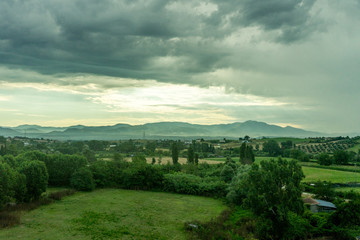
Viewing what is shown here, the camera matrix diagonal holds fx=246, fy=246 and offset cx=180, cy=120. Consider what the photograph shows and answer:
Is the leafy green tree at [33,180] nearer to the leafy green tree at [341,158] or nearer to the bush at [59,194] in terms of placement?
the bush at [59,194]

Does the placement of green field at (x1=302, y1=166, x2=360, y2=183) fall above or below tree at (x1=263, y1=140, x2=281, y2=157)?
below

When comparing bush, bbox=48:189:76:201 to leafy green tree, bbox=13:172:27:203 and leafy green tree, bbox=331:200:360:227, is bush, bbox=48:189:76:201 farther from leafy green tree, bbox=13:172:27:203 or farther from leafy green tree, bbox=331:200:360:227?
leafy green tree, bbox=331:200:360:227

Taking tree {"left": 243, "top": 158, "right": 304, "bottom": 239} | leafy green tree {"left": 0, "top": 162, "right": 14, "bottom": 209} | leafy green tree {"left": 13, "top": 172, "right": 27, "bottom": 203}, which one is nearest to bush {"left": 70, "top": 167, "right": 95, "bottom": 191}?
leafy green tree {"left": 13, "top": 172, "right": 27, "bottom": 203}

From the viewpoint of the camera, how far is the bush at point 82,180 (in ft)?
142

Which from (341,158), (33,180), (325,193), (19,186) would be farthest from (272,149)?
(19,186)

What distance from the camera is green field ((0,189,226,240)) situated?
24375mm

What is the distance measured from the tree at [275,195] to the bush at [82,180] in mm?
29943

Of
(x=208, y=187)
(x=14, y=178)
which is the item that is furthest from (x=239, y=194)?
(x=14, y=178)

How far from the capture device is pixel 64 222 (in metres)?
27.2

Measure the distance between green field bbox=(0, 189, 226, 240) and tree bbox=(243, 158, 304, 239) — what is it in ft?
26.4

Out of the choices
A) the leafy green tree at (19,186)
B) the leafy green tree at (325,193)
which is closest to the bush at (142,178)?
the leafy green tree at (19,186)

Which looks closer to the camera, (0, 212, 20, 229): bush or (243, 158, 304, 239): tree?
(243, 158, 304, 239): tree

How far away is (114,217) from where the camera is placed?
29.3m

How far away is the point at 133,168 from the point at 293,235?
31.3 metres
